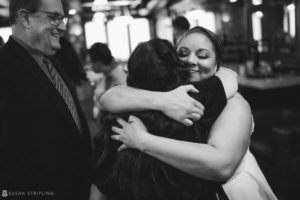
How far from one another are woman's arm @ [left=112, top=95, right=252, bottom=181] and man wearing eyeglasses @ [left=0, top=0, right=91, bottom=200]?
389mm

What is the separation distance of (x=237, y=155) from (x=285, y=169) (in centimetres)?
199

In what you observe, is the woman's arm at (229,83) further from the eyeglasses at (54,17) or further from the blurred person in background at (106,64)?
the blurred person in background at (106,64)

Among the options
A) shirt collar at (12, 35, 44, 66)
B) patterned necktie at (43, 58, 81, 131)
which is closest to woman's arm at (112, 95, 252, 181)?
patterned necktie at (43, 58, 81, 131)

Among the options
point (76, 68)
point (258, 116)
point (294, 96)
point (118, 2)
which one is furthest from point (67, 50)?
point (118, 2)

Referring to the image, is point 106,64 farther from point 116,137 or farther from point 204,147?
point 204,147

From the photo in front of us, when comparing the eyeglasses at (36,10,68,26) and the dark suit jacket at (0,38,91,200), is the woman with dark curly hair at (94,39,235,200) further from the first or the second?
the eyeglasses at (36,10,68,26)

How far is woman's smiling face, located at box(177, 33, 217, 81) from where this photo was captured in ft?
4.67

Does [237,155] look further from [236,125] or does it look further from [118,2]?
[118,2]

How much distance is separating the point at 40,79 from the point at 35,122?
203 millimetres

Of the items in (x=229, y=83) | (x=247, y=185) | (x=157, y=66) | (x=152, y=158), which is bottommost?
(x=247, y=185)

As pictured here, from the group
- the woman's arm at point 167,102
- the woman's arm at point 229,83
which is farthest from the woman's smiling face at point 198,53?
the woman's arm at point 167,102

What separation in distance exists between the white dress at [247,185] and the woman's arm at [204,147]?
134 millimetres

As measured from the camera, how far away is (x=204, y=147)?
3.58 feet

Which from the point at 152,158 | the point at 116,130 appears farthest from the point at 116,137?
the point at 152,158
